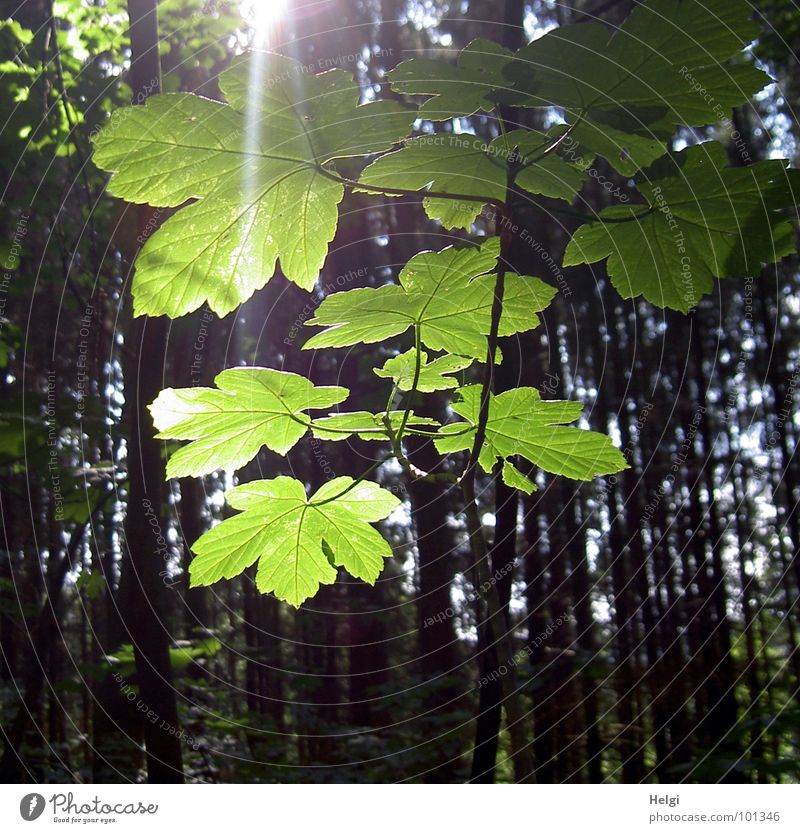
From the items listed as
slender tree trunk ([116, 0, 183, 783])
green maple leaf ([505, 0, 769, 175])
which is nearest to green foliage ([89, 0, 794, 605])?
green maple leaf ([505, 0, 769, 175])

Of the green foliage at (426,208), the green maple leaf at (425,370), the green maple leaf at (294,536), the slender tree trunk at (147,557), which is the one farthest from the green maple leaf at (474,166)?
the slender tree trunk at (147,557)

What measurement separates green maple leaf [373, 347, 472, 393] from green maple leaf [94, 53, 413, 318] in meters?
0.21

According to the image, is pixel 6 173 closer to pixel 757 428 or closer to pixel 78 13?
pixel 78 13

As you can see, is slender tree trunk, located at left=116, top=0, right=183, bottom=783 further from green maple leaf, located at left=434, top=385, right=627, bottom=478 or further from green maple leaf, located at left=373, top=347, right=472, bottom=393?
green maple leaf, located at left=434, top=385, right=627, bottom=478

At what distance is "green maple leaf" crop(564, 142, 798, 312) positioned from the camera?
0.80m

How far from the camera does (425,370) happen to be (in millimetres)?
974

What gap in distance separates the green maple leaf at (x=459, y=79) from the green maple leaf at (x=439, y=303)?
0.17 metres

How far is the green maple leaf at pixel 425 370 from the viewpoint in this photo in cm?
95
